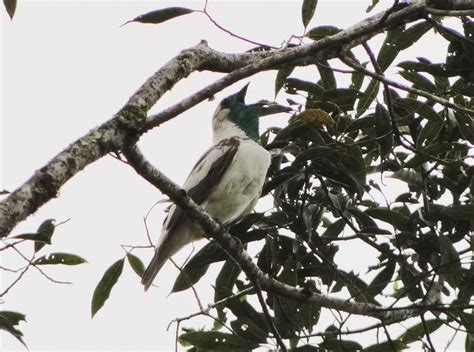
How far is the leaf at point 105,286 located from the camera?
3775 mm

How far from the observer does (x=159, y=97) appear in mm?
3035

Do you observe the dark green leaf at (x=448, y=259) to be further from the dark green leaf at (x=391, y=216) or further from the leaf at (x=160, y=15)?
the leaf at (x=160, y=15)

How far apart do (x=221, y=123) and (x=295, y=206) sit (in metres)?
1.66

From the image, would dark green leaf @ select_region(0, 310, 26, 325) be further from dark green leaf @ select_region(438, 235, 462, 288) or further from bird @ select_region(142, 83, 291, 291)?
dark green leaf @ select_region(438, 235, 462, 288)

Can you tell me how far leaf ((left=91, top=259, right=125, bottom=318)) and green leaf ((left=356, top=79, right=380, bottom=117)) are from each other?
4.98 feet

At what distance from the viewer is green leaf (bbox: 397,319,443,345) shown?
3.76 m

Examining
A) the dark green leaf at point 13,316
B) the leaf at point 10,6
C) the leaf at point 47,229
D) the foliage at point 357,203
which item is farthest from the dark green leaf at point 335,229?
the leaf at point 10,6

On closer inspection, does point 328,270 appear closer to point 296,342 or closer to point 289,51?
point 296,342

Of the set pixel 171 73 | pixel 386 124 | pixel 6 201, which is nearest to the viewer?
pixel 6 201

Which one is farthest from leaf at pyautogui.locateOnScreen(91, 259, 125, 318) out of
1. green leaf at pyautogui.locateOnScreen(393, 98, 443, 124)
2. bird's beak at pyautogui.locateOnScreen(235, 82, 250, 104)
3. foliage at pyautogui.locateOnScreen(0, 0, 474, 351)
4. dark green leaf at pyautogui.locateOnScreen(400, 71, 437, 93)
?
bird's beak at pyautogui.locateOnScreen(235, 82, 250, 104)

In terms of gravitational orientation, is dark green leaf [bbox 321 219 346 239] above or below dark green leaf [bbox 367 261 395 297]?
above

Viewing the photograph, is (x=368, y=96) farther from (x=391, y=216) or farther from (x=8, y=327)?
(x=8, y=327)

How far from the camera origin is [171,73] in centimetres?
313

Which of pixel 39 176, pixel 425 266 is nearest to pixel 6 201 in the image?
pixel 39 176
